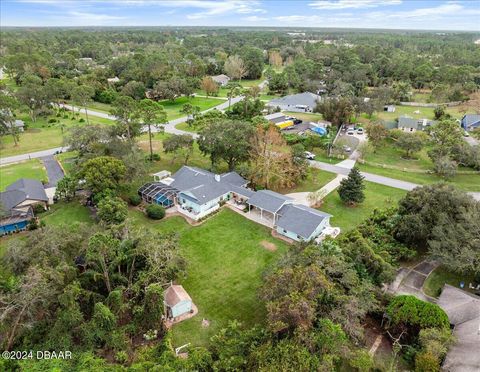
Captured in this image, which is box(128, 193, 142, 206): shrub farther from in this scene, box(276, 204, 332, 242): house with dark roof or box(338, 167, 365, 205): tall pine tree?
box(338, 167, 365, 205): tall pine tree

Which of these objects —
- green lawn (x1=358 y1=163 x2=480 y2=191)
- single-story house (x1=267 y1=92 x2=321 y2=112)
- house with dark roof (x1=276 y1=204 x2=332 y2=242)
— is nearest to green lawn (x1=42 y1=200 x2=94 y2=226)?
house with dark roof (x1=276 y1=204 x2=332 y2=242)

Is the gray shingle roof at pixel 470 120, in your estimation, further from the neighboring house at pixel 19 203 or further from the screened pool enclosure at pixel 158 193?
the neighboring house at pixel 19 203

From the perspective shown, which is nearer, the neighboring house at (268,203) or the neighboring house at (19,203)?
the neighboring house at (19,203)

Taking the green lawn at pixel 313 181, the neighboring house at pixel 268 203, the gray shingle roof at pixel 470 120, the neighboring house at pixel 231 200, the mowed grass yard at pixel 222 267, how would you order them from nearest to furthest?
the mowed grass yard at pixel 222 267 → the neighboring house at pixel 231 200 → the neighboring house at pixel 268 203 → the green lawn at pixel 313 181 → the gray shingle roof at pixel 470 120

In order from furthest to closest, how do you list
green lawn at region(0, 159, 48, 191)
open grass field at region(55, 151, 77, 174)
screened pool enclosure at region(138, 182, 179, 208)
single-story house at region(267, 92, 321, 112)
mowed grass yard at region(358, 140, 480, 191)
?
single-story house at region(267, 92, 321, 112)
open grass field at region(55, 151, 77, 174)
mowed grass yard at region(358, 140, 480, 191)
green lawn at region(0, 159, 48, 191)
screened pool enclosure at region(138, 182, 179, 208)

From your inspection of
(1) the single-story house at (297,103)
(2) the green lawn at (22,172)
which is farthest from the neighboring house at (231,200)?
(1) the single-story house at (297,103)

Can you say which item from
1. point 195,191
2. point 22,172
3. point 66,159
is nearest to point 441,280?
point 195,191

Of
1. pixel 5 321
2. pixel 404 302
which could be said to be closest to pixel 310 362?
pixel 404 302
